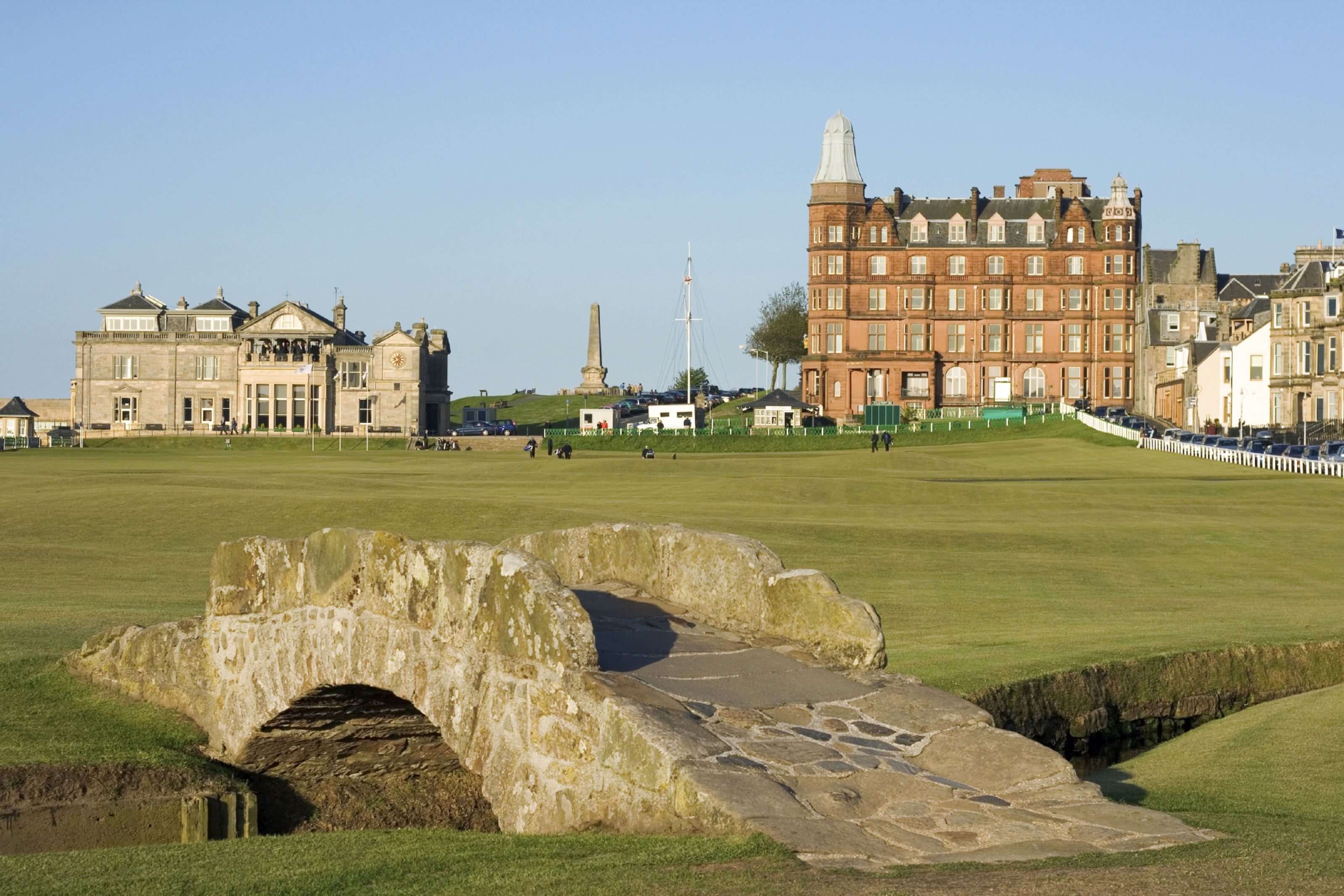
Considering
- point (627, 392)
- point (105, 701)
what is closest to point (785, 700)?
point (105, 701)

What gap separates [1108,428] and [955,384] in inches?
1464

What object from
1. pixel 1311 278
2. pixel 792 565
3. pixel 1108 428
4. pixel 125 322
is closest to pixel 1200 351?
pixel 1311 278

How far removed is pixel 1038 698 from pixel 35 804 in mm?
10431

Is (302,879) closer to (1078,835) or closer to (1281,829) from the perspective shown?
(1078,835)

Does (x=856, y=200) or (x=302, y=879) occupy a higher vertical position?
(x=856, y=200)

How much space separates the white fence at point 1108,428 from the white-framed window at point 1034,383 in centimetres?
2366

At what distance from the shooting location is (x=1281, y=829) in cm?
1034

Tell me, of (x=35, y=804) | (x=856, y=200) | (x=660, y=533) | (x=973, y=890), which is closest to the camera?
(x=973, y=890)

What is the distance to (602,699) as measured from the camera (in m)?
10.8

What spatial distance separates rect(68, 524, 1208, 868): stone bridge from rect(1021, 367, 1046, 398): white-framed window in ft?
391

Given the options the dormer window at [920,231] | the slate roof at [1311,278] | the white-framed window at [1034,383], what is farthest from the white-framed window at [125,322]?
the slate roof at [1311,278]

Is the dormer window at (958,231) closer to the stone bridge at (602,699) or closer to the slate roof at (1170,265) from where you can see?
the slate roof at (1170,265)

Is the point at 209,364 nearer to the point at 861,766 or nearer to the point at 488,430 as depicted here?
the point at 488,430

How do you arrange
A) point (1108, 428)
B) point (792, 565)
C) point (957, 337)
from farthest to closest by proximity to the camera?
point (957, 337), point (1108, 428), point (792, 565)
